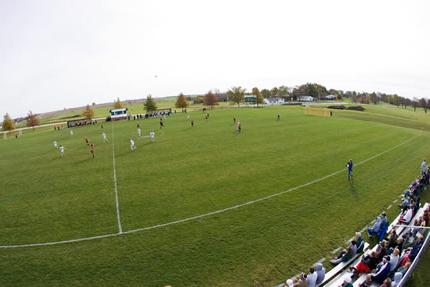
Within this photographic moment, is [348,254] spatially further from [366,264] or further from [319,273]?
[319,273]

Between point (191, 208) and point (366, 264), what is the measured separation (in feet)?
38.3

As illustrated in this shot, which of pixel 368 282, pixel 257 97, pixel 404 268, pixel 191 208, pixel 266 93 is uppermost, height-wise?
pixel 266 93

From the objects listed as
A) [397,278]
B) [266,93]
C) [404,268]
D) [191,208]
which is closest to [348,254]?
[404,268]

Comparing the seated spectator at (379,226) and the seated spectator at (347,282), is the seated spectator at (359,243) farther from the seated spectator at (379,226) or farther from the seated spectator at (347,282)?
the seated spectator at (347,282)

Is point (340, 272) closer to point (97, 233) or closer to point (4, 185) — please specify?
point (97, 233)

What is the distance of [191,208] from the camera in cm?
2270

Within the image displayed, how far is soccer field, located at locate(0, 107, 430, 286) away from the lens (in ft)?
53.4

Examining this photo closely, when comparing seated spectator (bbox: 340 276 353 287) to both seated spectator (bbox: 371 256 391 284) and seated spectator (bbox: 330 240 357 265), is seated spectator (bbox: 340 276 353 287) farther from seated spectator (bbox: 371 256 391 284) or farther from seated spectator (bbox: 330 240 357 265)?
seated spectator (bbox: 330 240 357 265)

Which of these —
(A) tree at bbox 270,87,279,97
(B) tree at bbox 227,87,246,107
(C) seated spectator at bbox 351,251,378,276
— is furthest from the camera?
(A) tree at bbox 270,87,279,97

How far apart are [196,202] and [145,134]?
107 feet

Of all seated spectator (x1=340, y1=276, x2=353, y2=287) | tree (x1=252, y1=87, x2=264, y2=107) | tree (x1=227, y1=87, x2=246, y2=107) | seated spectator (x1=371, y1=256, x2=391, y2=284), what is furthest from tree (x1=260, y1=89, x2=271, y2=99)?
seated spectator (x1=340, y1=276, x2=353, y2=287)

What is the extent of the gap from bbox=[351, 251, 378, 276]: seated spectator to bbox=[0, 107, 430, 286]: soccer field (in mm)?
2137

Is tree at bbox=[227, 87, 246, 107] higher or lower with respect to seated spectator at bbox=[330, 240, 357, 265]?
higher

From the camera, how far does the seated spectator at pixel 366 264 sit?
14945mm
